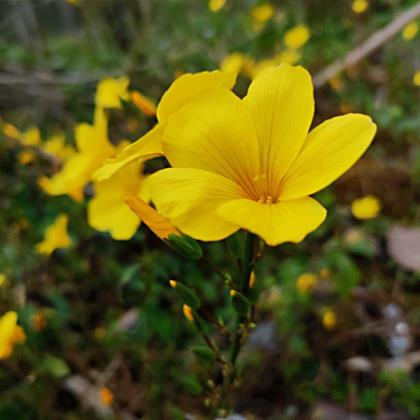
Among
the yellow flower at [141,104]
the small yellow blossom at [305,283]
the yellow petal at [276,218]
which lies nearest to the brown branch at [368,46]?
the small yellow blossom at [305,283]

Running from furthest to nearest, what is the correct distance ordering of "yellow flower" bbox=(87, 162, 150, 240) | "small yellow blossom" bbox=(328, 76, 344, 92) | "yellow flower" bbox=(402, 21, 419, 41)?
1. "small yellow blossom" bbox=(328, 76, 344, 92)
2. "yellow flower" bbox=(402, 21, 419, 41)
3. "yellow flower" bbox=(87, 162, 150, 240)

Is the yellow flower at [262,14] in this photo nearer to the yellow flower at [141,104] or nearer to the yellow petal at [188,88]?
the yellow flower at [141,104]

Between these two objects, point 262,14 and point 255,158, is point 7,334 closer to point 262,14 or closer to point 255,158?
point 255,158

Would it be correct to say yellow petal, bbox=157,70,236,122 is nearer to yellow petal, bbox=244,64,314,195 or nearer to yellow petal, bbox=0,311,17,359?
yellow petal, bbox=244,64,314,195

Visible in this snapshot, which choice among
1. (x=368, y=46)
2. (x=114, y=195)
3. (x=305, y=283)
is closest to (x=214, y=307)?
(x=305, y=283)

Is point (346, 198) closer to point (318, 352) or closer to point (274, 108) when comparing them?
point (318, 352)

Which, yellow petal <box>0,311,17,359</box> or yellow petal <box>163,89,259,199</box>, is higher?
yellow petal <box>163,89,259,199</box>

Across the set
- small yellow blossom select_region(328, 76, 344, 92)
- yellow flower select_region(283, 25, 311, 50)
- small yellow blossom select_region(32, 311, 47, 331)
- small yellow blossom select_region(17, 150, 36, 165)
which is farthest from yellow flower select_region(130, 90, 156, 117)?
yellow flower select_region(283, 25, 311, 50)
